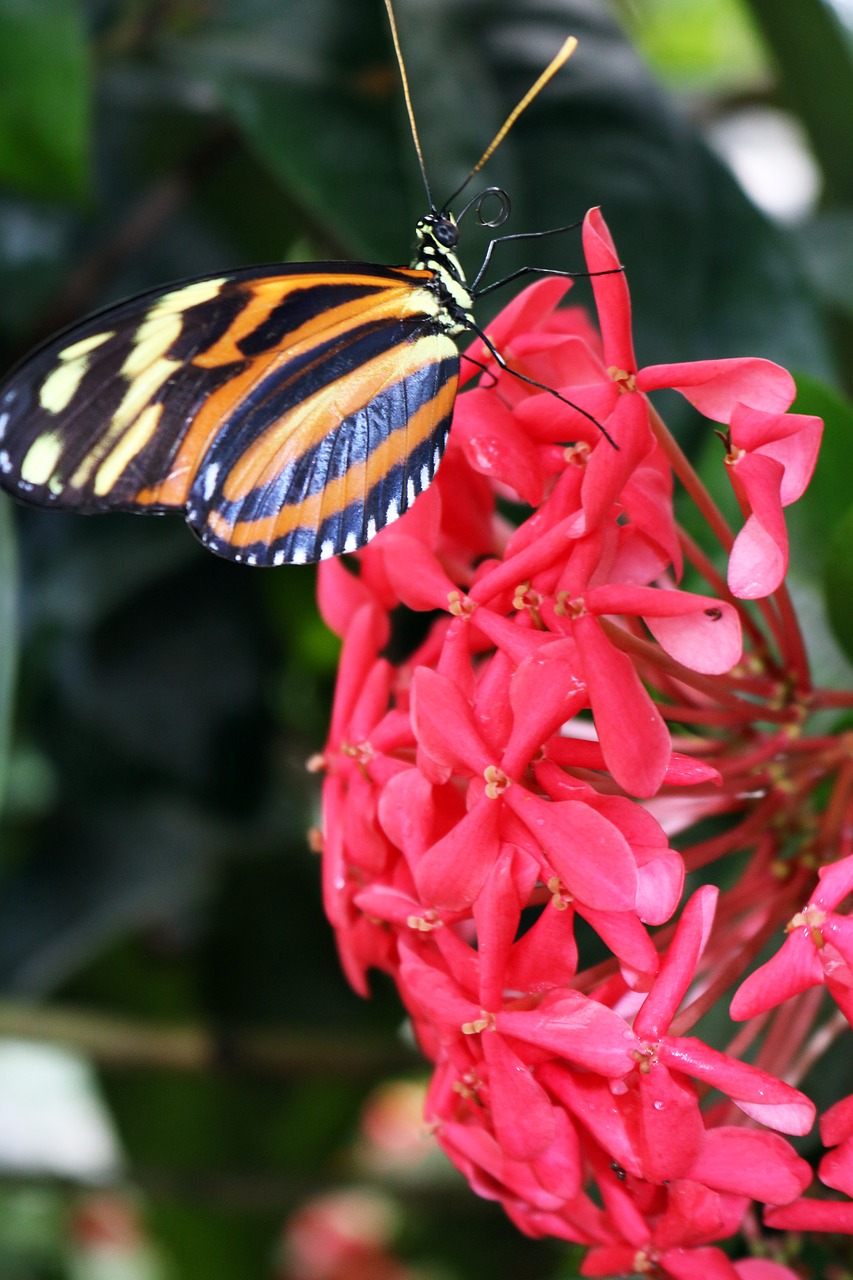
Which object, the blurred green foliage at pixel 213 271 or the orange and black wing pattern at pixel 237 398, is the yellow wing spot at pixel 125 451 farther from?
the blurred green foliage at pixel 213 271

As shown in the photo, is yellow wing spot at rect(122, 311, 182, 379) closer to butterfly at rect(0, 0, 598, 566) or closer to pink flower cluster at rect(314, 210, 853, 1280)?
butterfly at rect(0, 0, 598, 566)

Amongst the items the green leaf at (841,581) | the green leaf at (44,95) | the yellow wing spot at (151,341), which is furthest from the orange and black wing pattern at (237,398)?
the green leaf at (44,95)

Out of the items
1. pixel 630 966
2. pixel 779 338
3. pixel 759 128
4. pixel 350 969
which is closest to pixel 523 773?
pixel 630 966

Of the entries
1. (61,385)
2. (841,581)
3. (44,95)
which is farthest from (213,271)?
(841,581)

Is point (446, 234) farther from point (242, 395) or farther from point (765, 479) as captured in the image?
point (765, 479)

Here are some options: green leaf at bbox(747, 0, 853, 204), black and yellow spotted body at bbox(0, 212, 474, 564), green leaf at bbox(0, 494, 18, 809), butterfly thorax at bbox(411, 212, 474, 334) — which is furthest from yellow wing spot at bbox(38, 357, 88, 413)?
green leaf at bbox(747, 0, 853, 204)
